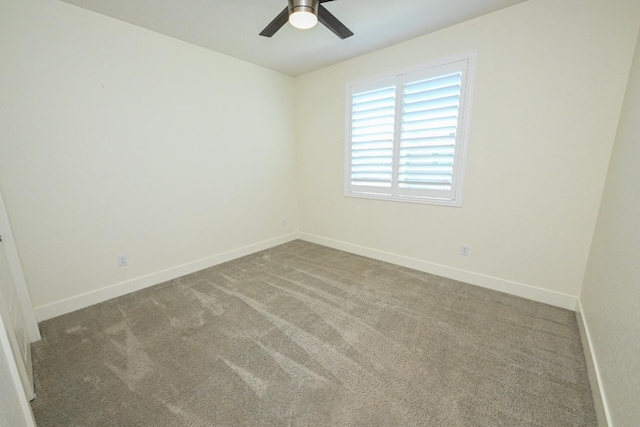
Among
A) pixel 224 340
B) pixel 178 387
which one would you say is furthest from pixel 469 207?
pixel 178 387

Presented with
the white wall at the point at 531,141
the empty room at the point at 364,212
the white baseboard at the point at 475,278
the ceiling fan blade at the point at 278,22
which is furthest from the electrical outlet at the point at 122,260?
the white wall at the point at 531,141

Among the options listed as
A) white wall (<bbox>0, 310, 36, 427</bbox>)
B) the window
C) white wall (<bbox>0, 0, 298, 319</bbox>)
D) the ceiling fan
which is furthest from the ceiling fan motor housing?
white wall (<bbox>0, 310, 36, 427</bbox>)

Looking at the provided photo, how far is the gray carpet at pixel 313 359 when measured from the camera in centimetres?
130

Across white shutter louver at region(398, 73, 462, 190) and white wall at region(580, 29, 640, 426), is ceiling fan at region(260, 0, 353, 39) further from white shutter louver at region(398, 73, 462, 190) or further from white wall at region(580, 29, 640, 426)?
white wall at region(580, 29, 640, 426)

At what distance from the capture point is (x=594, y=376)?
55.6 inches

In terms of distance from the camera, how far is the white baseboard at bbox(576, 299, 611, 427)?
1.19 metres

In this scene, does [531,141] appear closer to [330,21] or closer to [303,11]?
[330,21]

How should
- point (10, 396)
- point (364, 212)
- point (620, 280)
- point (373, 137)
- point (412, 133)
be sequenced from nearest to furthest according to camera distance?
point (10, 396) → point (620, 280) → point (412, 133) → point (373, 137) → point (364, 212)

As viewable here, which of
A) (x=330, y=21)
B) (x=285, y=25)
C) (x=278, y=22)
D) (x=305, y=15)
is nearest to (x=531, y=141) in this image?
(x=330, y=21)

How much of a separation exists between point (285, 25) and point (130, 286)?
303 centimetres

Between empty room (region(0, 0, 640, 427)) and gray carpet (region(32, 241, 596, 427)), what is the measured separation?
0.02m

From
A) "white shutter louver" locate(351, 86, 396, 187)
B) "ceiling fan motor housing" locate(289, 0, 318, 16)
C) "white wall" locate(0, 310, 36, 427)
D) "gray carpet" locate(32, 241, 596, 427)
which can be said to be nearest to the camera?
"white wall" locate(0, 310, 36, 427)

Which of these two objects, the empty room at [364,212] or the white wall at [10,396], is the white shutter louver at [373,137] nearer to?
the empty room at [364,212]

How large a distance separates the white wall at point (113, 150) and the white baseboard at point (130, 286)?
0.04 ft
